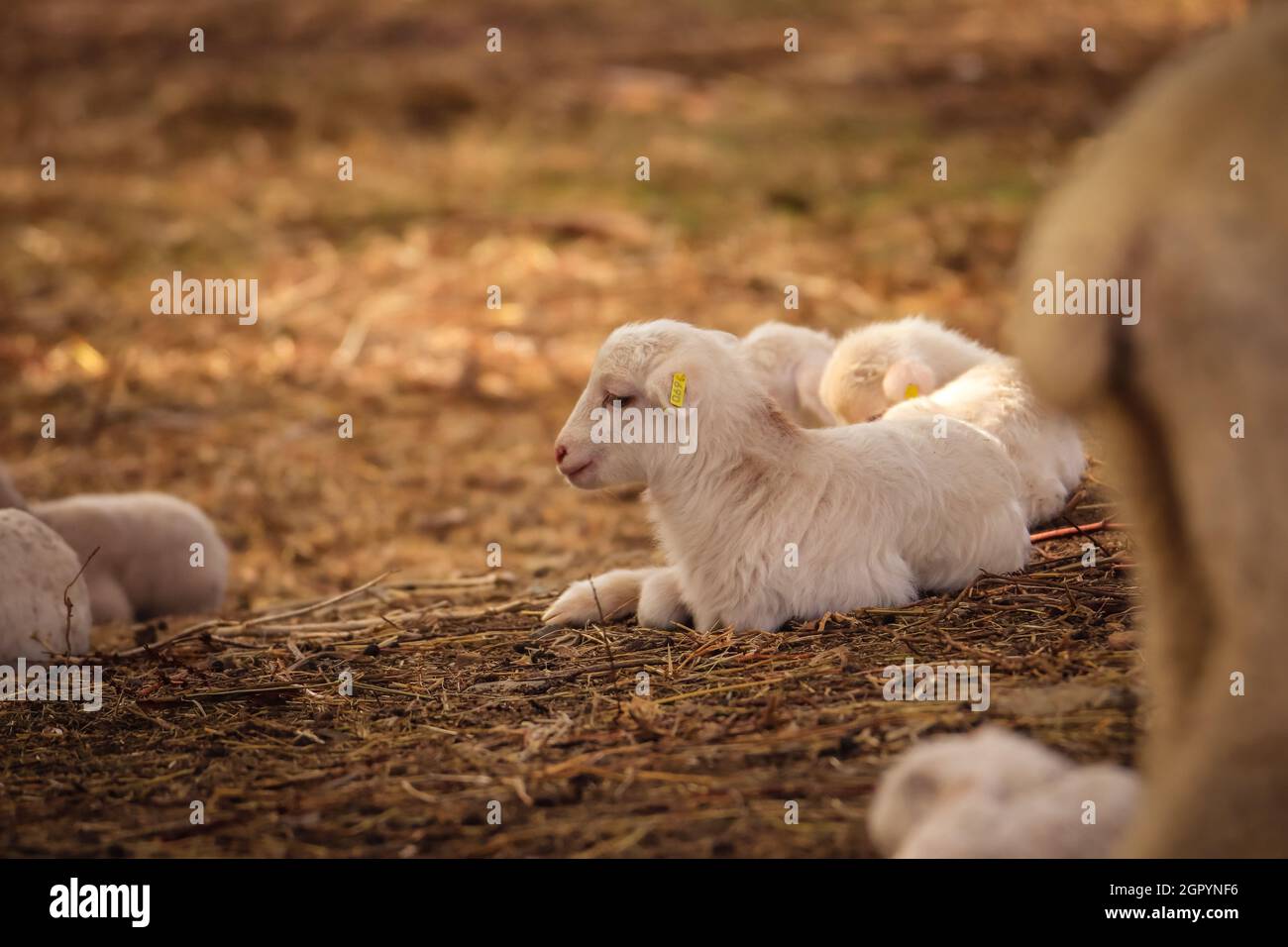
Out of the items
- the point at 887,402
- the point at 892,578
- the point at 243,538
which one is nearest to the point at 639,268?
the point at 243,538

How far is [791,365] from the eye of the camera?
6.94 m

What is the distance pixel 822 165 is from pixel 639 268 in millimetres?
3555

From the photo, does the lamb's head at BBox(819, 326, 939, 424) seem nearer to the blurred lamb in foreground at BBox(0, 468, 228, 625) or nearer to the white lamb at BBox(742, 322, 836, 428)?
the white lamb at BBox(742, 322, 836, 428)

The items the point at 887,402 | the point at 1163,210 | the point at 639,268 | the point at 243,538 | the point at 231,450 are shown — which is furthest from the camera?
the point at 639,268

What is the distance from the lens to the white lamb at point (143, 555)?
24.4 feet

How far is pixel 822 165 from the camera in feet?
51.2

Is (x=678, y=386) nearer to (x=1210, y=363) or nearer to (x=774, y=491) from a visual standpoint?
(x=774, y=491)

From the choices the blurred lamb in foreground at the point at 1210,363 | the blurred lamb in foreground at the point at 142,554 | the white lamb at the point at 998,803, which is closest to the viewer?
the blurred lamb in foreground at the point at 1210,363

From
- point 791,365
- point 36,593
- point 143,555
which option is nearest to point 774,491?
point 791,365

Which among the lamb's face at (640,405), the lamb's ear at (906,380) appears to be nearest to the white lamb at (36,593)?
the lamb's face at (640,405)

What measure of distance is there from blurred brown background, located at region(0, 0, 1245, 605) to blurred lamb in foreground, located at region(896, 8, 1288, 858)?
4.68 metres

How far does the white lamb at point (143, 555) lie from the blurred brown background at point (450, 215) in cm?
32

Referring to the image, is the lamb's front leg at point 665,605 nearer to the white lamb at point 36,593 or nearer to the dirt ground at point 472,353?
the dirt ground at point 472,353
